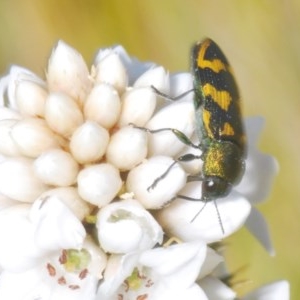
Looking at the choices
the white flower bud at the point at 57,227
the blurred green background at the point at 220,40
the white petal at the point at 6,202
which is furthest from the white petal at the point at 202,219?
the blurred green background at the point at 220,40

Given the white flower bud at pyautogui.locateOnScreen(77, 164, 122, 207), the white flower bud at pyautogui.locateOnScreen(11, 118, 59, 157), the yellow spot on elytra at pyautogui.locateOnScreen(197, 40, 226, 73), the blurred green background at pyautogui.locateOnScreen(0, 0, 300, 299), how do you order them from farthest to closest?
the blurred green background at pyautogui.locateOnScreen(0, 0, 300, 299) → the yellow spot on elytra at pyautogui.locateOnScreen(197, 40, 226, 73) → the white flower bud at pyautogui.locateOnScreen(11, 118, 59, 157) → the white flower bud at pyautogui.locateOnScreen(77, 164, 122, 207)

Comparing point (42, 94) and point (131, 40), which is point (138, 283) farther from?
point (131, 40)

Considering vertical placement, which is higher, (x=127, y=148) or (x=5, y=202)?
(x=127, y=148)

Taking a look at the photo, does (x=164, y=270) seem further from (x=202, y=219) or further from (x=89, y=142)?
(x=89, y=142)

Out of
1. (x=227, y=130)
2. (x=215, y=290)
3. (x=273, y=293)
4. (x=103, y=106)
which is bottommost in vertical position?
(x=273, y=293)

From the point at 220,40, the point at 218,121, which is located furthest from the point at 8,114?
the point at 220,40

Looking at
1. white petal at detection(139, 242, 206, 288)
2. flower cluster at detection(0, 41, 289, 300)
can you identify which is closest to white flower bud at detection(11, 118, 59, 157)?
flower cluster at detection(0, 41, 289, 300)

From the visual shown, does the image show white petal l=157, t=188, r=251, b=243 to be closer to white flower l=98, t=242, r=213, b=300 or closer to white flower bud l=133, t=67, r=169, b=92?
white flower l=98, t=242, r=213, b=300

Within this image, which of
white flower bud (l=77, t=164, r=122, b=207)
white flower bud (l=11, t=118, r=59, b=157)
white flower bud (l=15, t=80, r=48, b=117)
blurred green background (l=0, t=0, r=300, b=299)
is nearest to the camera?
white flower bud (l=77, t=164, r=122, b=207)
